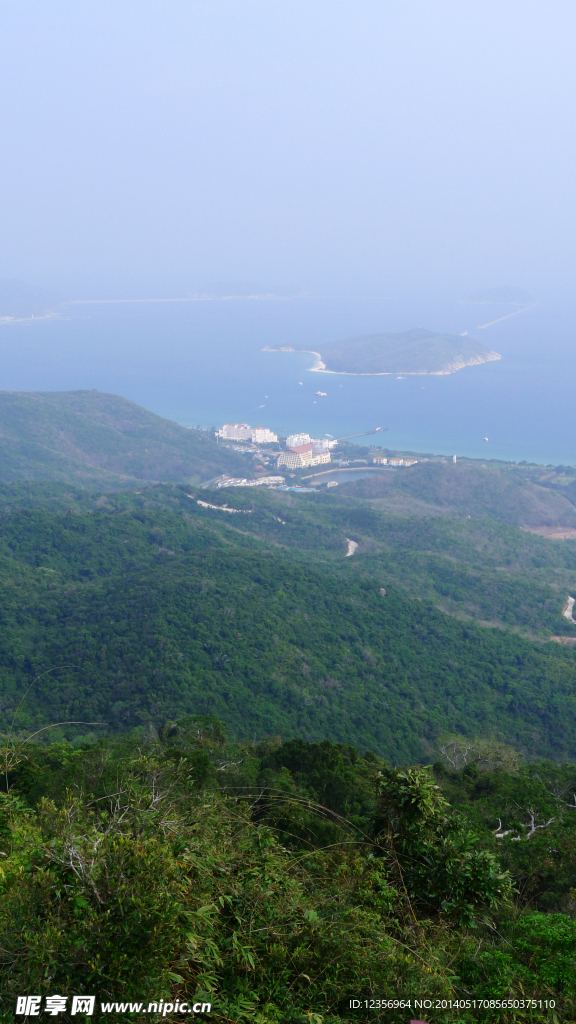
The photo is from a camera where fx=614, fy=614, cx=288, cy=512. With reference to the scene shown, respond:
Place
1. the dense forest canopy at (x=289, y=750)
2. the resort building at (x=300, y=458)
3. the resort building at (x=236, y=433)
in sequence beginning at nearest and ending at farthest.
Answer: the dense forest canopy at (x=289, y=750) < the resort building at (x=300, y=458) < the resort building at (x=236, y=433)

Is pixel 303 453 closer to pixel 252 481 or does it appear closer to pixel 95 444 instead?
pixel 252 481

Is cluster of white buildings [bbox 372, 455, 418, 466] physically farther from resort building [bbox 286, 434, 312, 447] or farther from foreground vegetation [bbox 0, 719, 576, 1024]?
foreground vegetation [bbox 0, 719, 576, 1024]

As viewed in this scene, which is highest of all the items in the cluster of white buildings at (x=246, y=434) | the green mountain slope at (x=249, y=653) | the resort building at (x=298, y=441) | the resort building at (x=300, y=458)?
the cluster of white buildings at (x=246, y=434)

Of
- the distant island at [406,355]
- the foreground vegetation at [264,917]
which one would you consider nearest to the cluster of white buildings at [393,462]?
the distant island at [406,355]

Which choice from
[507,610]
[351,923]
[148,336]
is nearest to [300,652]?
[507,610]

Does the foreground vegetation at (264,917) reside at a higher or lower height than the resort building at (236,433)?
lower

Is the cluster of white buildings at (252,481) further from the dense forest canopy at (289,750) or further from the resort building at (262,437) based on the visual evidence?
the resort building at (262,437)

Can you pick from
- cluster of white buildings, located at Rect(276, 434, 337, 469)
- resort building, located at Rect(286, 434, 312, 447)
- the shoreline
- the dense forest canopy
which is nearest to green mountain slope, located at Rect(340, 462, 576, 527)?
the dense forest canopy
